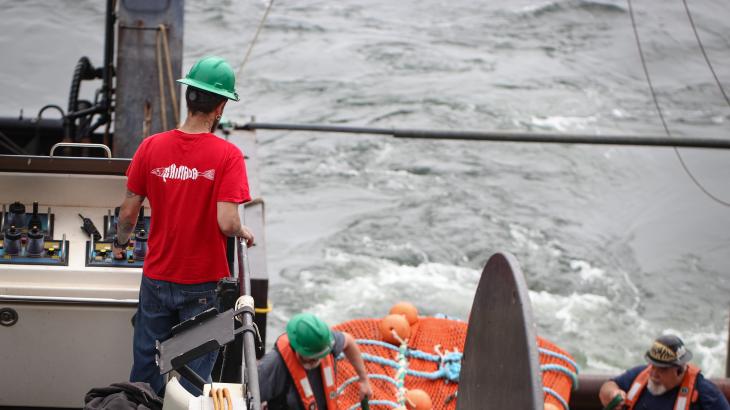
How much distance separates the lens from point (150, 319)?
13.4 feet

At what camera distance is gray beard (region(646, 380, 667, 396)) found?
21.2 ft

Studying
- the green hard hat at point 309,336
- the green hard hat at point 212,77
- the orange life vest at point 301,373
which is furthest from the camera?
the orange life vest at point 301,373

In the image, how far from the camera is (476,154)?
820 inches

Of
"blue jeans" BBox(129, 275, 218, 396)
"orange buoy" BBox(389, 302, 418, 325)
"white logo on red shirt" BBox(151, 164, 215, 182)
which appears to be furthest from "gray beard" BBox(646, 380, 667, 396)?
"white logo on red shirt" BBox(151, 164, 215, 182)

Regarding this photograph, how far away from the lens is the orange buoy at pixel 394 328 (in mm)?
7379

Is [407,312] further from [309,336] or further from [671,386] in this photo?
[671,386]

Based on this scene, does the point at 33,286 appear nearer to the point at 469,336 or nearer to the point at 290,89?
the point at 469,336

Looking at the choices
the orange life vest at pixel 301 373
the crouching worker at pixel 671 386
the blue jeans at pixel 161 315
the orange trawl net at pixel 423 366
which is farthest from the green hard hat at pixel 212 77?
the crouching worker at pixel 671 386

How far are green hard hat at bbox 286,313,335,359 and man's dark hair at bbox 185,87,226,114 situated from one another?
7.67ft

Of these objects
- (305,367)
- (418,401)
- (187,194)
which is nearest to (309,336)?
(305,367)

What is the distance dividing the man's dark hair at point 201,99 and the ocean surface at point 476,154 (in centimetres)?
1098

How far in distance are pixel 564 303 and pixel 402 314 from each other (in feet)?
29.7

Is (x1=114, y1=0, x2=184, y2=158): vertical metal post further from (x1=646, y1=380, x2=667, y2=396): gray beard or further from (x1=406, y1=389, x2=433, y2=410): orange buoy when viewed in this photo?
(x1=646, y1=380, x2=667, y2=396): gray beard

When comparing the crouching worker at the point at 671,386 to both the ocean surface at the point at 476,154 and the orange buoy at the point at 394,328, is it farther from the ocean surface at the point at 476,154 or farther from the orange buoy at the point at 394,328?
the ocean surface at the point at 476,154
